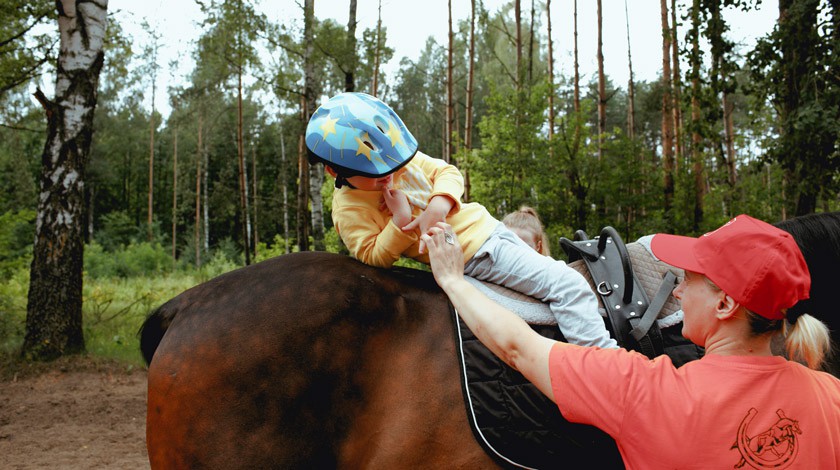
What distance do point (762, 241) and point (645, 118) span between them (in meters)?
41.1

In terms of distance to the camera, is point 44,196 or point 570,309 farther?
point 44,196

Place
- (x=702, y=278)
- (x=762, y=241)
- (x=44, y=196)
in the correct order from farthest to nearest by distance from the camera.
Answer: (x=44, y=196), (x=702, y=278), (x=762, y=241)

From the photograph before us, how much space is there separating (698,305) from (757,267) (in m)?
0.21

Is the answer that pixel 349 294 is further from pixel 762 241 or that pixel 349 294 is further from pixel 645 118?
pixel 645 118

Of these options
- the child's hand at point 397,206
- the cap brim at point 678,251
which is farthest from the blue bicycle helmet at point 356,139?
the cap brim at point 678,251

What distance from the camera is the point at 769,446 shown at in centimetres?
133

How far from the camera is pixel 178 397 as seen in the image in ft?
6.73

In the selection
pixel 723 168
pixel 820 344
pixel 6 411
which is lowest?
pixel 6 411

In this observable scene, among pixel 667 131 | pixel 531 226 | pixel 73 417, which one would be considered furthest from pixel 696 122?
pixel 73 417

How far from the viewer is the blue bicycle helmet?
6.81 ft

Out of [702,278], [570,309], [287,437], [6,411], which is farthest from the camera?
[6,411]

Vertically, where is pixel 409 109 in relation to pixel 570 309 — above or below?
above

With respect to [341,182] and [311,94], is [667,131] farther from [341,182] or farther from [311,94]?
[341,182]

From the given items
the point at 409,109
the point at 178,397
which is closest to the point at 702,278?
the point at 178,397
